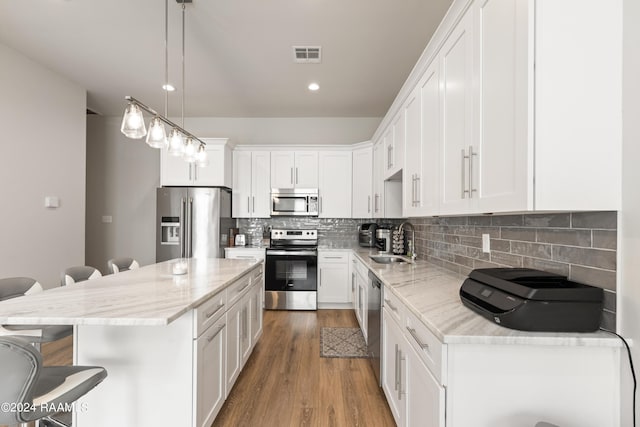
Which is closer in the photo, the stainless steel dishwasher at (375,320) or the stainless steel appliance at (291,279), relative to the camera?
the stainless steel dishwasher at (375,320)

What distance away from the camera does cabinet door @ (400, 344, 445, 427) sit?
3.75ft

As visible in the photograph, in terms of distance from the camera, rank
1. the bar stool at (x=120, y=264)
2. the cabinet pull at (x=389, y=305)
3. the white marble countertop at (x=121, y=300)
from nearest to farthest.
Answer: the white marble countertop at (x=121, y=300) → the cabinet pull at (x=389, y=305) → the bar stool at (x=120, y=264)

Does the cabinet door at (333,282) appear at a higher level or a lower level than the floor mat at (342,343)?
higher

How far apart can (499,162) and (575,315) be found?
62 centimetres

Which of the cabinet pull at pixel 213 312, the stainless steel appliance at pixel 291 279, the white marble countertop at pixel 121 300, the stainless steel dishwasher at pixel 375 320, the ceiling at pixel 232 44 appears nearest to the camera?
the white marble countertop at pixel 121 300

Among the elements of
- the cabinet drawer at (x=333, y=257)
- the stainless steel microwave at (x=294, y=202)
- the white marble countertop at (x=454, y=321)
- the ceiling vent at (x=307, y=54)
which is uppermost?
the ceiling vent at (x=307, y=54)

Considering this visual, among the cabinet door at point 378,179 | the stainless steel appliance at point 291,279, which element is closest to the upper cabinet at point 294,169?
the cabinet door at point 378,179

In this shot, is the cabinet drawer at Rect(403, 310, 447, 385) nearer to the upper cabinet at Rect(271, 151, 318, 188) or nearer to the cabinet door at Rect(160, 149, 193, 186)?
the upper cabinet at Rect(271, 151, 318, 188)

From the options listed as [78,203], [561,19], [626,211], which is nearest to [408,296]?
[626,211]

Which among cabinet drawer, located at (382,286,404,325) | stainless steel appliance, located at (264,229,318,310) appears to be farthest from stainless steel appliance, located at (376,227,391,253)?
cabinet drawer, located at (382,286,404,325)

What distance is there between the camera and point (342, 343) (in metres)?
3.14

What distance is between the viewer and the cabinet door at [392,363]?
67.9 inches

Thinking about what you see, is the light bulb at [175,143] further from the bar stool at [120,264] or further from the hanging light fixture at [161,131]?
the bar stool at [120,264]

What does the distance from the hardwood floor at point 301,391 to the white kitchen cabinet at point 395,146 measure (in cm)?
187
